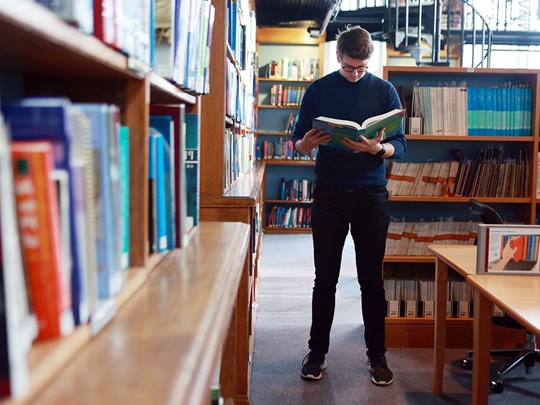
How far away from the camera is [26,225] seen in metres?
0.59

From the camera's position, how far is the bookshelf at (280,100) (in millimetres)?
7859

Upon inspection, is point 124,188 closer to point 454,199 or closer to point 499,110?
point 454,199

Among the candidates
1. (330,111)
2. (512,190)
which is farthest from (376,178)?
(512,190)

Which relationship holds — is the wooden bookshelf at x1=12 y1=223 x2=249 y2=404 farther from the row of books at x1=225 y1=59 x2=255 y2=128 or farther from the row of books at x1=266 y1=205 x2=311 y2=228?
the row of books at x1=266 y1=205 x2=311 y2=228

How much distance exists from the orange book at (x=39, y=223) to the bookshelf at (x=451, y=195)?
2.92 meters

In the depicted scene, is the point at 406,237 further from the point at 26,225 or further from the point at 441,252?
the point at 26,225

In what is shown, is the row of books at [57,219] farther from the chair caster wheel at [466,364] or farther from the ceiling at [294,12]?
the ceiling at [294,12]

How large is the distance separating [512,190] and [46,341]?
3.27 m

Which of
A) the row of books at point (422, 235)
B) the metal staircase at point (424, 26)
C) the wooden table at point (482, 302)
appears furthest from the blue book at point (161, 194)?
the metal staircase at point (424, 26)

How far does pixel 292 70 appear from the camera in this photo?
7980 millimetres

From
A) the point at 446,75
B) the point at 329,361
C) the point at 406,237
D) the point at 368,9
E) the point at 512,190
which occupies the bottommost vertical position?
the point at 329,361

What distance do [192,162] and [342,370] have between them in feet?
5.81

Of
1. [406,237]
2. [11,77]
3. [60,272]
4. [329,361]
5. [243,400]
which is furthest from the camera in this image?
[406,237]

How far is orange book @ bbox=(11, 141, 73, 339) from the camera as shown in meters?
0.58
